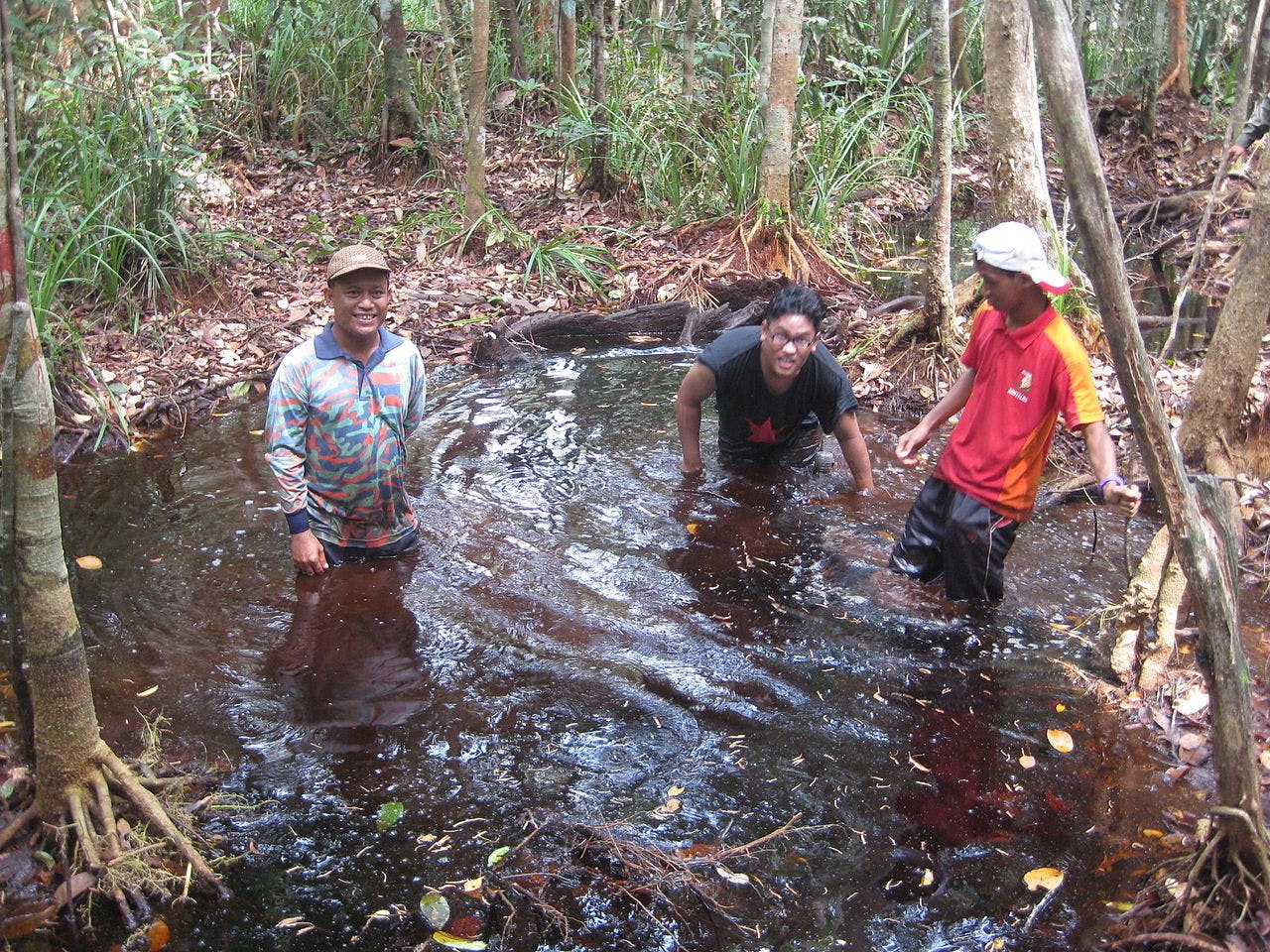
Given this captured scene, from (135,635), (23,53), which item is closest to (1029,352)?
(135,635)

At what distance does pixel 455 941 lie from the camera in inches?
108

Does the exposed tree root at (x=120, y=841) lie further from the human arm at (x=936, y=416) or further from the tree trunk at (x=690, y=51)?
the tree trunk at (x=690, y=51)

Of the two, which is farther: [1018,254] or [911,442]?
[911,442]

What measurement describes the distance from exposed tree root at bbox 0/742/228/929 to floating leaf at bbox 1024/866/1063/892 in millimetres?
2215

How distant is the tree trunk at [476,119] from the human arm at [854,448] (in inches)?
203

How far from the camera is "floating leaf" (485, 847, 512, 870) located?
2998 mm

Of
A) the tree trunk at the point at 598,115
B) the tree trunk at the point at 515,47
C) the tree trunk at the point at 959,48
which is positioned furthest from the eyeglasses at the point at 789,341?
the tree trunk at the point at 959,48

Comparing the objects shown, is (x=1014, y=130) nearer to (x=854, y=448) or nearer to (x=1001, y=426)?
(x=854, y=448)

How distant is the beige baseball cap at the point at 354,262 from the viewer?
161 inches

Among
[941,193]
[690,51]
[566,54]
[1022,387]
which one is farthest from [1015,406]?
[566,54]

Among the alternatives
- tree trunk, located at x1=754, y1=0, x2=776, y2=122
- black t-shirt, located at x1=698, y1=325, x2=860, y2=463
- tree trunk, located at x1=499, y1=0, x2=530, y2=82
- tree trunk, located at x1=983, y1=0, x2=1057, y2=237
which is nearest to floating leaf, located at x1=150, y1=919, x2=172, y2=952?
black t-shirt, located at x1=698, y1=325, x2=860, y2=463

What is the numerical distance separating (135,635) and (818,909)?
2.89m

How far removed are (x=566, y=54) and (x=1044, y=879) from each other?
32.9 ft

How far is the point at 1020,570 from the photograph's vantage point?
505 cm
